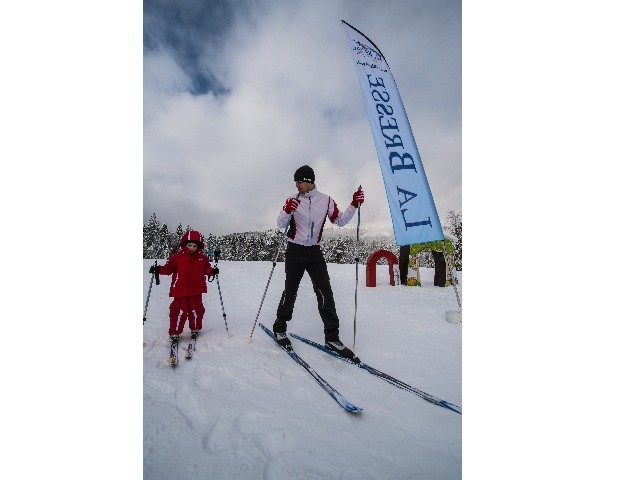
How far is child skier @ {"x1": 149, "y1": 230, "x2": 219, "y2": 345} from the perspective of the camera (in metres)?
3.30

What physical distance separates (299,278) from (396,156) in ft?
5.06

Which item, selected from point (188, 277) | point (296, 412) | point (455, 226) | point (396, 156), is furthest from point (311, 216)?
point (296, 412)

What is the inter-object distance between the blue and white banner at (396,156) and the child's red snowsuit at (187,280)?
2.13 meters

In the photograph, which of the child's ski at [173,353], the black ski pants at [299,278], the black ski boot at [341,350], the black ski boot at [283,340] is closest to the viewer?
the child's ski at [173,353]

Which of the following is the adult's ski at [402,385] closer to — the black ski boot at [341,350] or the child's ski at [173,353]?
the black ski boot at [341,350]

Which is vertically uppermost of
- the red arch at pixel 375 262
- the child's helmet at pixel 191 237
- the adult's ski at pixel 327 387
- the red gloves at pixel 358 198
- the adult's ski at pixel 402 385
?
the red gloves at pixel 358 198

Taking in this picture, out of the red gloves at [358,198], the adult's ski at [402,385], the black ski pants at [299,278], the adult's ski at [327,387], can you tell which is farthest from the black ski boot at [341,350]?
the red gloves at [358,198]

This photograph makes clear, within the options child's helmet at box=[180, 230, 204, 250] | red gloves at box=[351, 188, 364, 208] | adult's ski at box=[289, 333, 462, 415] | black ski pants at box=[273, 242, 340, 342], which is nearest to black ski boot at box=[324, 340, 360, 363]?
adult's ski at box=[289, 333, 462, 415]

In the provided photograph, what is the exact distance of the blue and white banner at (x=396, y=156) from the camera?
289cm

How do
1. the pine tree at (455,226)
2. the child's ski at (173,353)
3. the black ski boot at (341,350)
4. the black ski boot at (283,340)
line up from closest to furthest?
1. the pine tree at (455,226)
2. the child's ski at (173,353)
3. the black ski boot at (341,350)
4. the black ski boot at (283,340)
